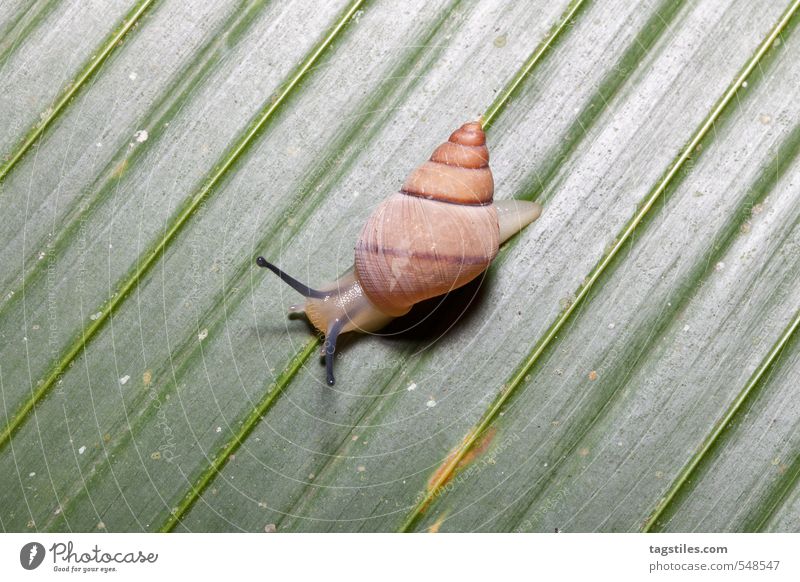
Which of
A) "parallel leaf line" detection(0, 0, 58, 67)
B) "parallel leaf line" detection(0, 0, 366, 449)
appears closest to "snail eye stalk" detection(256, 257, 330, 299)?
"parallel leaf line" detection(0, 0, 366, 449)

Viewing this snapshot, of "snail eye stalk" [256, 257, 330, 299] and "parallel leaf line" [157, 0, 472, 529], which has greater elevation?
"parallel leaf line" [157, 0, 472, 529]

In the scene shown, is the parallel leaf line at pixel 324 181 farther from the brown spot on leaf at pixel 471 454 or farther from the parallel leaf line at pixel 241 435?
the brown spot on leaf at pixel 471 454

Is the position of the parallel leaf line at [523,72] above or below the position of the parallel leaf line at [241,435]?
above

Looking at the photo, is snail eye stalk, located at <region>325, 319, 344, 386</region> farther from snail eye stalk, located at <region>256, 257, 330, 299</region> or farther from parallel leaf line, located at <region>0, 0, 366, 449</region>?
parallel leaf line, located at <region>0, 0, 366, 449</region>
